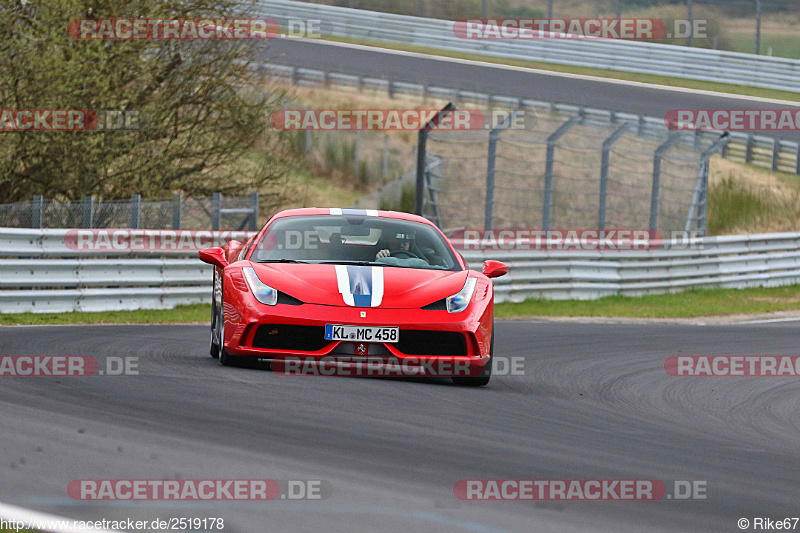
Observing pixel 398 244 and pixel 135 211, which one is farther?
pixel 135 211

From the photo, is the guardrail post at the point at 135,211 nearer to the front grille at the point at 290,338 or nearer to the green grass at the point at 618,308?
the green grass at the point at 618,308

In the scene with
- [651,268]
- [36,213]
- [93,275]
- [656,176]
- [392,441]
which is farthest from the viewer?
[656,176]

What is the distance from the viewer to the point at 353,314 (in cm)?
802

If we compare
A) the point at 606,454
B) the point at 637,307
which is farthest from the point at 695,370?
the point at 637,307

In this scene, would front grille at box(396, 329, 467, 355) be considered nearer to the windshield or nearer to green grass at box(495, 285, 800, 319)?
the windshield

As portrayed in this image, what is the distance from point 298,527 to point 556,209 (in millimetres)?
23755

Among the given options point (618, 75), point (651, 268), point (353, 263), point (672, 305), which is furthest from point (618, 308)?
point (618, 75)

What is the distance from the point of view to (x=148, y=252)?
14734mm

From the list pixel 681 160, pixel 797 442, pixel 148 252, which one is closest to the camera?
pixel 797 442

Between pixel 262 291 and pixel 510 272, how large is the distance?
10210 mm

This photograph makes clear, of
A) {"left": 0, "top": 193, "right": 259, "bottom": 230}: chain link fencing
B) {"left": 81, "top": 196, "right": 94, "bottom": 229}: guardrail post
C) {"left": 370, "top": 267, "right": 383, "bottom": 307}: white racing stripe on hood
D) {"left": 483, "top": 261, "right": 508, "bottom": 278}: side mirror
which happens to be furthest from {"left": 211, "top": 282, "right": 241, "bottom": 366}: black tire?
{"left": 81, "top": 196, "right": 94, "bottom": 229}: guardrail post

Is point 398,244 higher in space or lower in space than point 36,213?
higher

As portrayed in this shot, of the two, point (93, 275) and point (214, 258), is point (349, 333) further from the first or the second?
point (93, 275)

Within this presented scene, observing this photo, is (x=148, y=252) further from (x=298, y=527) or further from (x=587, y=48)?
A: (x=587, y=48)
